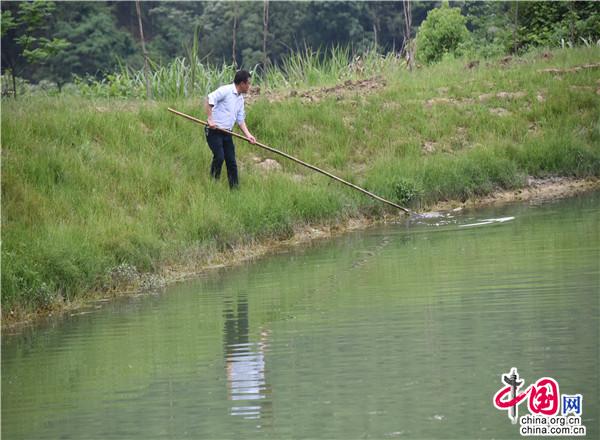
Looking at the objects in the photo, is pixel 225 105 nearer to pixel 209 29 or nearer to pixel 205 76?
pixel 205 76

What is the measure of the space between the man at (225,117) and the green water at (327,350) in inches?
125

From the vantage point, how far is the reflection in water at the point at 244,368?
794 centimetres

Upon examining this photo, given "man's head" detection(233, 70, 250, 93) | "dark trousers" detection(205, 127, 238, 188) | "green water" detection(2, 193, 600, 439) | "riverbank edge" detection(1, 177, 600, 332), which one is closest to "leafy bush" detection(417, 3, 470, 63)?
"riverbank edge" detection(1, 177, 600, 332)

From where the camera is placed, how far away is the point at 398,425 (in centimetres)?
718

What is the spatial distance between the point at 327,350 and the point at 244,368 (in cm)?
69

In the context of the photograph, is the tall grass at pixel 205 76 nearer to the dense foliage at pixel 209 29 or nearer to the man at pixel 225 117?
the man at pixel 225 117

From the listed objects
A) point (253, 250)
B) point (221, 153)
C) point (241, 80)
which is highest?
point (241, 80)

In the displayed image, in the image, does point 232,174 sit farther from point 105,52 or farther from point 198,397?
point 105,52

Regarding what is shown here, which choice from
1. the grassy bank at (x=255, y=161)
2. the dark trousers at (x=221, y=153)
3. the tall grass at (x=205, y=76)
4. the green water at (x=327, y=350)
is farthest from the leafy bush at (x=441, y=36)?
the green water at (x=327, y=350)

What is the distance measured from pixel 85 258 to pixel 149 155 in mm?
4940

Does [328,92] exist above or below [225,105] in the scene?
below

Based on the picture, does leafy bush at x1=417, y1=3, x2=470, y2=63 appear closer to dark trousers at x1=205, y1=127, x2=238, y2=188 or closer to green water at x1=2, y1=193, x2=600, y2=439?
dark trousers at x1=205, y1=127, x2=238, y2=188

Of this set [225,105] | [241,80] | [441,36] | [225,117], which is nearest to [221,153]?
[225,117]

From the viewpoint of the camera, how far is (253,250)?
1631 centimetres
